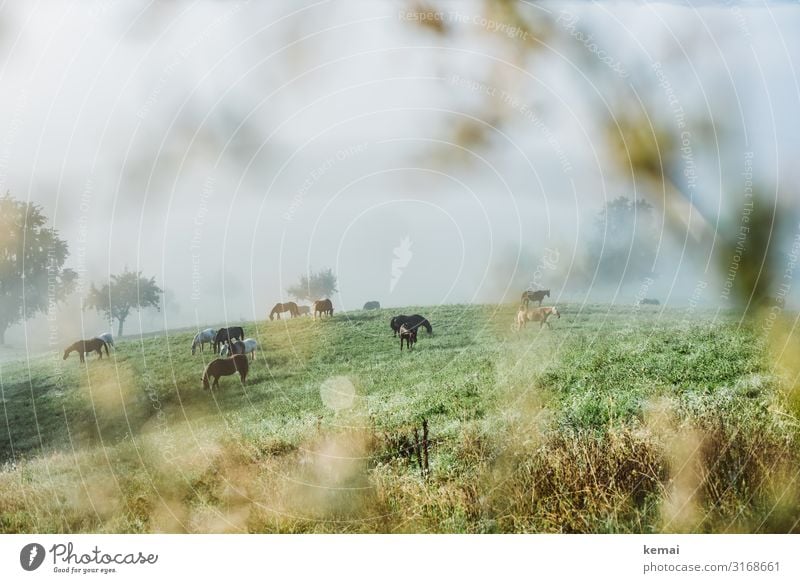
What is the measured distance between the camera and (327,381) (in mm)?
5824

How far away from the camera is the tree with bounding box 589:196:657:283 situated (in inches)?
197

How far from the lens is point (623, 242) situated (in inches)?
210

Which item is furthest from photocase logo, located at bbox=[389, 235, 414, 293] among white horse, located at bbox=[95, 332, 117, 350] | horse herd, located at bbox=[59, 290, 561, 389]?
white horse, located at bbox=[95, 332, 117, 350]

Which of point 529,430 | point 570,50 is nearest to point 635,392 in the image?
point 529,430

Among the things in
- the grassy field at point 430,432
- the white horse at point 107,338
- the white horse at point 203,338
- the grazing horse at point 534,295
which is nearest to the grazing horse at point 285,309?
the grassy field at point 430,432

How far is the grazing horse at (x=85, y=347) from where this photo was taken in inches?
215

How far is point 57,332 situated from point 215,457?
173 cm

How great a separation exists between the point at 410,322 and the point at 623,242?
2.07 m

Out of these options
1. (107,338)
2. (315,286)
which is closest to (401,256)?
(315,286)

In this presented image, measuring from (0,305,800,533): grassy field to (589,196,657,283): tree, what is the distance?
18.6 inches
